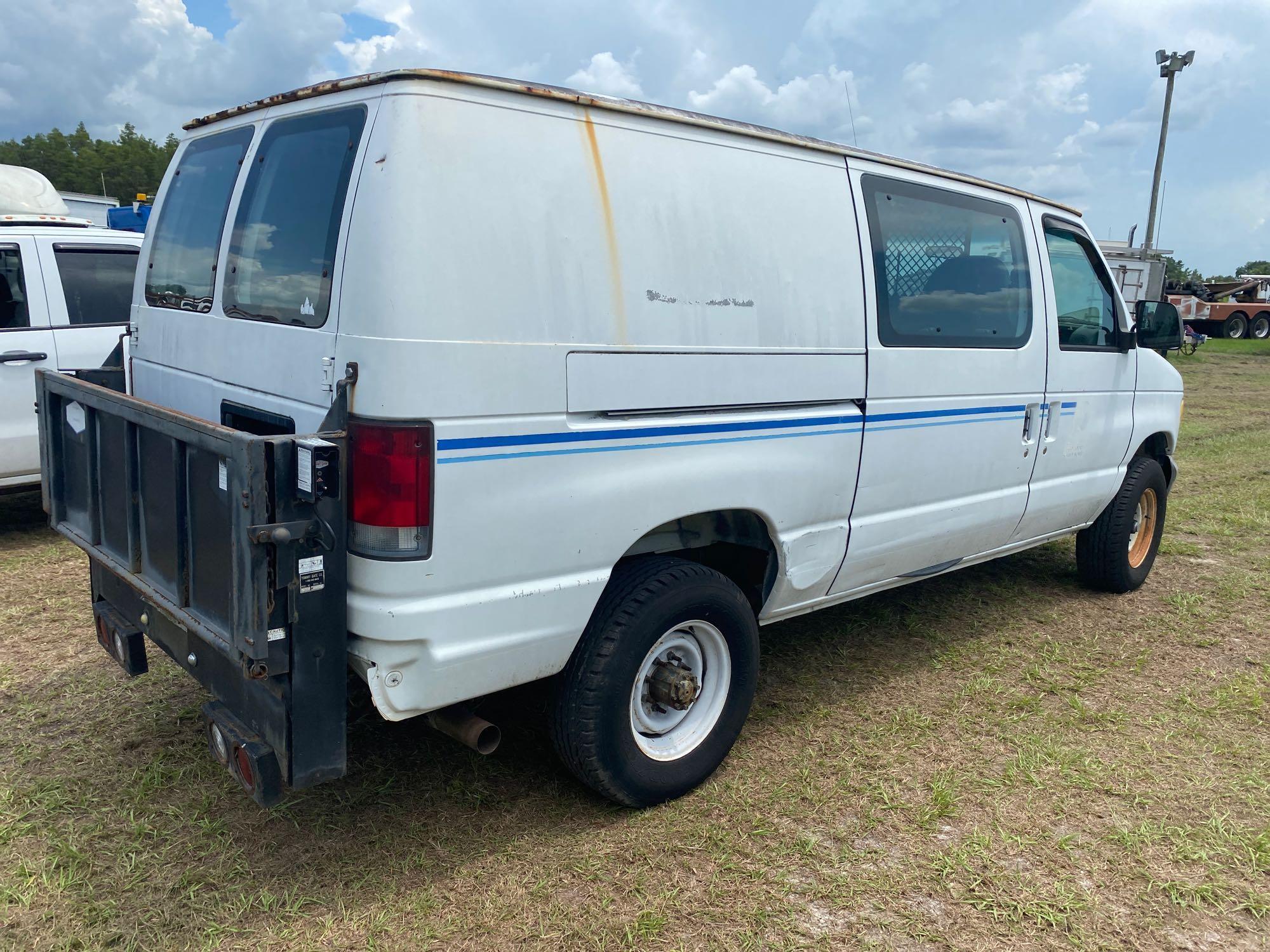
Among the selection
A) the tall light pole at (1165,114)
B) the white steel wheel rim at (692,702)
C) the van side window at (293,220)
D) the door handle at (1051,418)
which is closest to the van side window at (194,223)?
the van side window at (293,220)

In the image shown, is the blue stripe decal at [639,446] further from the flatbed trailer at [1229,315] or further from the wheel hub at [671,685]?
the flatbed trailer at [1229,315]

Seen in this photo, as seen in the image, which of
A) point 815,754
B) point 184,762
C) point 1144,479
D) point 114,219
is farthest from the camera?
point 114,219

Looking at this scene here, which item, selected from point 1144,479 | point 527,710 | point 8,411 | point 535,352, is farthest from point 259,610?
point 1144,479

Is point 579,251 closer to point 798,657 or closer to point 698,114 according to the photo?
point 698,114

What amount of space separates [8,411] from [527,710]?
4.12 m

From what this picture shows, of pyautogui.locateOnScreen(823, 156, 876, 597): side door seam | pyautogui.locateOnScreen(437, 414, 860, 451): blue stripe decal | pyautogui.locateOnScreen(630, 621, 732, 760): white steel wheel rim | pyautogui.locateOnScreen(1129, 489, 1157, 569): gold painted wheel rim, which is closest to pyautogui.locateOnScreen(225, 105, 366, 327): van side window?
pyautogui.locateOnScreen(437, 414, 860, 451): blue stripe decal

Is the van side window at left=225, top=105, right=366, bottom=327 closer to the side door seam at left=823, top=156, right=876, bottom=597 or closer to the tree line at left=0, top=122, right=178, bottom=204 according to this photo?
the side door seam at left=823, top=156, right=876, bottom=597

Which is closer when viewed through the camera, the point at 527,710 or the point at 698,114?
the point at 698,114

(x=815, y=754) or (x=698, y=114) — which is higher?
(x=698, y=114)

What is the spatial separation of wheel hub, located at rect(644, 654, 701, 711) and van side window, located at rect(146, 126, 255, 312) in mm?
1912

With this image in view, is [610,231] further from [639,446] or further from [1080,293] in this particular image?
[1080,293]

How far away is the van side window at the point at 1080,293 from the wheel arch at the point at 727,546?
7.03ft

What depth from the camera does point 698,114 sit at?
3.10 m

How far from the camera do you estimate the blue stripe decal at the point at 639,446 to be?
8.26ft
